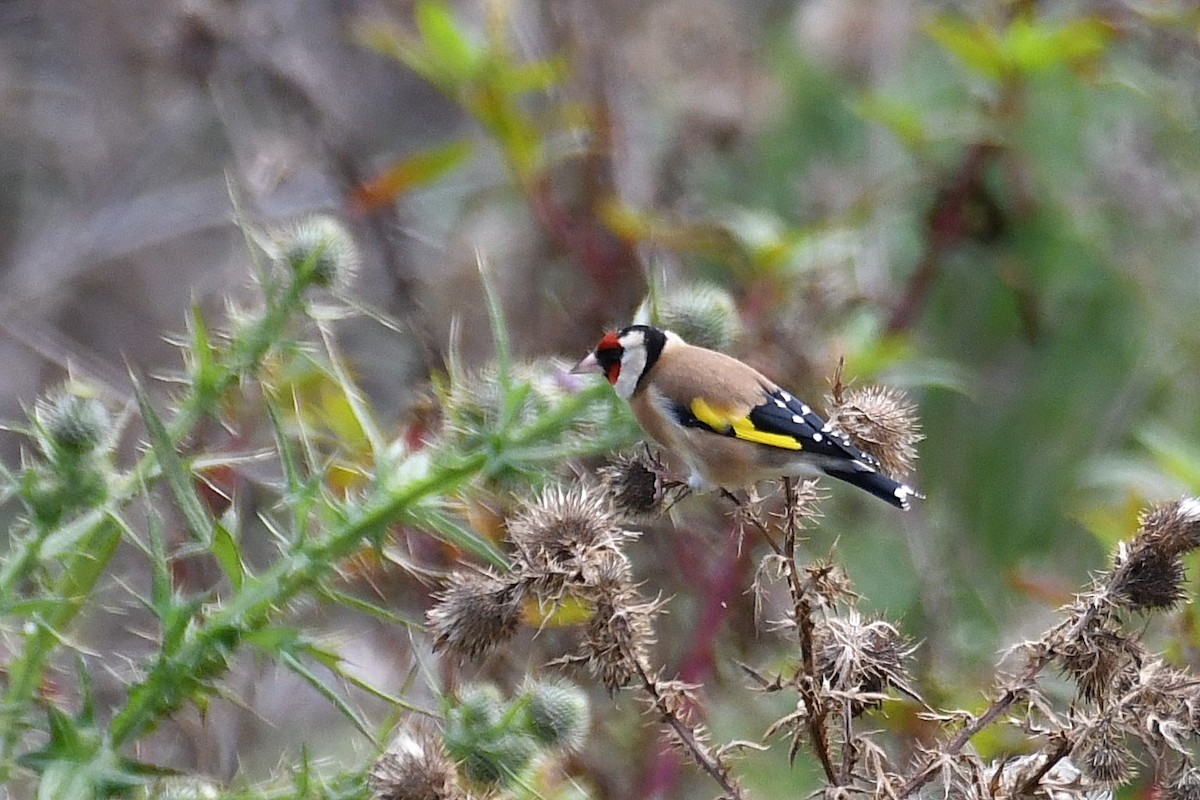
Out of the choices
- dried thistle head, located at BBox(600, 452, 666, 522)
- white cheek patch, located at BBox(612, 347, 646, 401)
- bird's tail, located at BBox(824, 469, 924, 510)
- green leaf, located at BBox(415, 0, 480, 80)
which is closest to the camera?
dried thistle head, located at BBox(600, 452, 666, 522)

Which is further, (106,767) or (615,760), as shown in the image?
(615,760)

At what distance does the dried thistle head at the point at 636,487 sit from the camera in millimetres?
2375

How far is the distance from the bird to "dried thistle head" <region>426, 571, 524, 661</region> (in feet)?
2.56

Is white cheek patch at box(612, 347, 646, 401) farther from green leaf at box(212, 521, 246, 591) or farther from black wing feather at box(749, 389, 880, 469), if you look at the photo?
green leaf at box(212, 521, 246, 591)

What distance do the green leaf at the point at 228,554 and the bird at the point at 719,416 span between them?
2.97 feet

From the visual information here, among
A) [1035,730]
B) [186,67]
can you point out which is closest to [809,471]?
[1035,730]

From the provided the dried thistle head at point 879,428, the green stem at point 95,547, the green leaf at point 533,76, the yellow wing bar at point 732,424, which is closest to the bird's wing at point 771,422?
the yellow wing bar at point 732,424

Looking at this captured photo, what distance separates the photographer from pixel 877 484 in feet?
9.93

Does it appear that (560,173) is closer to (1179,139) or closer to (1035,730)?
(1179,139)

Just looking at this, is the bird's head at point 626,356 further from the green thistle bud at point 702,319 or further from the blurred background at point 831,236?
the blurred background at point 831,236

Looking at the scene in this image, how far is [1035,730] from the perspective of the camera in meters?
1.70

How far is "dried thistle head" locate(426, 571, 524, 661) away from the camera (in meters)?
1.94

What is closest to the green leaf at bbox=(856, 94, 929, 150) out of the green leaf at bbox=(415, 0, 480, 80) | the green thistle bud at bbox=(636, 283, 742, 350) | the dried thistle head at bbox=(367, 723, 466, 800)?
the green leaf at bbox=(415, 0, 480, 80)

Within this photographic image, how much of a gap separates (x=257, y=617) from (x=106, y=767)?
0.28 metres
